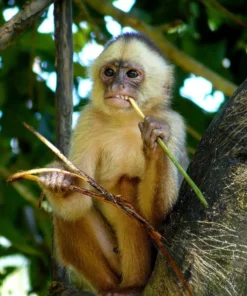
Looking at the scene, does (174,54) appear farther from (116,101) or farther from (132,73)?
(116,101)

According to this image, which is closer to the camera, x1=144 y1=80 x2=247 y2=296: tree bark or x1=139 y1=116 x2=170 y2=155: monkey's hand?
x1=144 y1=80 x2=247 y2=296: tree bark

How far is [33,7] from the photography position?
185 inches

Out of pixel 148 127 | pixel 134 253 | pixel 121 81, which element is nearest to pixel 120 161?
pixel 121 81

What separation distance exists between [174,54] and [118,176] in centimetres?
224

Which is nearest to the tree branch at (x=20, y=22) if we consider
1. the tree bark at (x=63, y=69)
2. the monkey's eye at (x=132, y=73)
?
the tree bark at (x=63, y=69)

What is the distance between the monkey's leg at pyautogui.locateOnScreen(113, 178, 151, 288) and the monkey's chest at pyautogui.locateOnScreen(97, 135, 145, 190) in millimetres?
208

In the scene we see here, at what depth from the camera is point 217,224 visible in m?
3.37

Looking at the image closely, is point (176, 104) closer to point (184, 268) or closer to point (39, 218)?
point (39, 218)

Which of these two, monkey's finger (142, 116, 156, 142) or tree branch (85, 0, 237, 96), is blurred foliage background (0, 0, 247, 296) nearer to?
tree branch (85, 0, 237, 96)

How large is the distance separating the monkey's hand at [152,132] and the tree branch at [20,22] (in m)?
1.09

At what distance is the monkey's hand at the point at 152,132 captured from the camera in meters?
3.93

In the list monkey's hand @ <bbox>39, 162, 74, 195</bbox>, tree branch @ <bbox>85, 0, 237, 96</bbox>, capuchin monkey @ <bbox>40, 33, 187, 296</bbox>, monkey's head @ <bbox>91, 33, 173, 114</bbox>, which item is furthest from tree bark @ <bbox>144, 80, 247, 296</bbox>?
tree branch @ <bbox>85, 0, 237, 96</bbox>

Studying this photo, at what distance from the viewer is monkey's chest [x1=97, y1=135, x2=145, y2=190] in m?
4.91

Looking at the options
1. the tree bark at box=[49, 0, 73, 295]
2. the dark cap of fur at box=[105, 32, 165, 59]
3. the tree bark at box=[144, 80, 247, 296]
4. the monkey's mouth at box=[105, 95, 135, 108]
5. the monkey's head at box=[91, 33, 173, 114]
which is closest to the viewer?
the tree bark at box=[144, 80, 247, 296]
